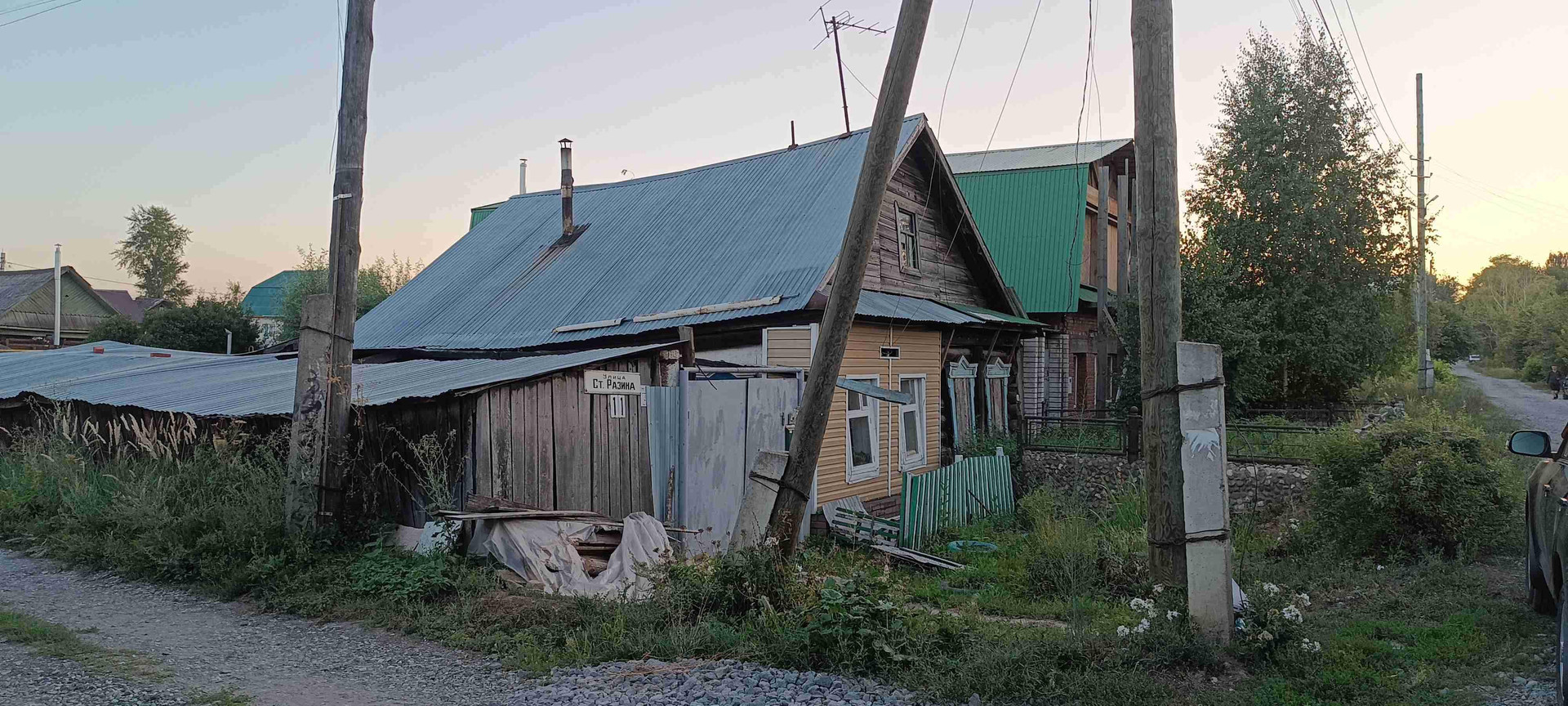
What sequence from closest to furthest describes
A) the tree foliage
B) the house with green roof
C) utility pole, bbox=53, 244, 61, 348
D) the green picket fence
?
1. the green picket fence
2. the house with green roof
3. utility pole, bbox=53, 244, 61, 348
4. the tree foliage

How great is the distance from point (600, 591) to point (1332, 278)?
65.1 feet

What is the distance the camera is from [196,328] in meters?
36.5

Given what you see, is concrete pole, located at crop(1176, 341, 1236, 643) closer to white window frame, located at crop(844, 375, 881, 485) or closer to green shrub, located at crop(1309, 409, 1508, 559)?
green shrub, located at crop(1309, 409, 1508, 559)

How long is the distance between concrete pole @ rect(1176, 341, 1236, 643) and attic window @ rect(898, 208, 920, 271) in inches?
431

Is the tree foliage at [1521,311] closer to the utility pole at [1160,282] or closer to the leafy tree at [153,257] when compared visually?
the utility pole at [1160,282]

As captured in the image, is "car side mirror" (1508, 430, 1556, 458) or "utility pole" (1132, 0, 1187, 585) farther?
"utility pole" (1132, 0, 1187, 585)

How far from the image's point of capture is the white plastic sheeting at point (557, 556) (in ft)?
26.2

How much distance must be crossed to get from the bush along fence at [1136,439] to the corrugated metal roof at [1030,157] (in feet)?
30.2

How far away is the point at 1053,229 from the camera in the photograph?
77.6 feet

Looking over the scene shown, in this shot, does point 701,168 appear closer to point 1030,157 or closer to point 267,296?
point 1030,157

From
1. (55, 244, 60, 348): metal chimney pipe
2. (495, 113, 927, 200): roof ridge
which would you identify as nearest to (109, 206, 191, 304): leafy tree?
(55, 244, 60, 348): metal chimney pipe

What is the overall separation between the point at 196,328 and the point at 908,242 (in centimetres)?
3095

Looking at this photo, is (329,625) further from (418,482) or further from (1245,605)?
(1245,605)

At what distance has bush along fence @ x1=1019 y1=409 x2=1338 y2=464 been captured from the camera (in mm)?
14129
